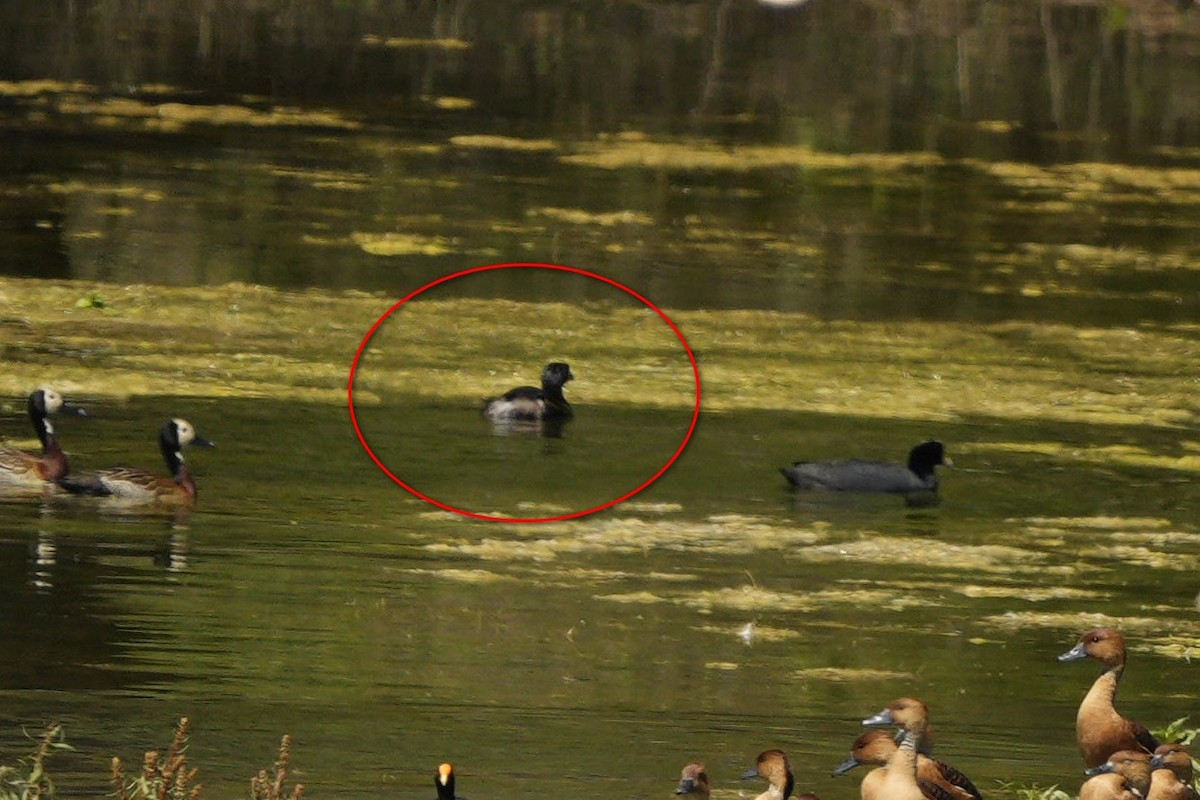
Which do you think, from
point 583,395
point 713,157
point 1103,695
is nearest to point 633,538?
point 583,395

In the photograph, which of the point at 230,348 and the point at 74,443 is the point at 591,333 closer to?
the point at 230,348

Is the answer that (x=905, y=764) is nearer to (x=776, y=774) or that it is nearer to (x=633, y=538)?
(x=776, y=774)

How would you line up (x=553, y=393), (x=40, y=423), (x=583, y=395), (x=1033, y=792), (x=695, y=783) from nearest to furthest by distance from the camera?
(x=695, y=783) < (x=1033, y=792) < (x=40, y=423) < (x=553, y=393) < (x=583, y=395)

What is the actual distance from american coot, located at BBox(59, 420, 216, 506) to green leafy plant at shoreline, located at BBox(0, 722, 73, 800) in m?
3.18

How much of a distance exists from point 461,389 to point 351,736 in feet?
15.8

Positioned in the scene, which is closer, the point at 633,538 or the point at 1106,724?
the point at 1106,724

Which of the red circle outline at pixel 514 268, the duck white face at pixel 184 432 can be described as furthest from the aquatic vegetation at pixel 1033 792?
the duck white face at pixel 184 432

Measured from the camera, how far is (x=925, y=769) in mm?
6332

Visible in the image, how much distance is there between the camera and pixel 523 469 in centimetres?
1100

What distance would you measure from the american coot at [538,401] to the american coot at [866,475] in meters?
1.16

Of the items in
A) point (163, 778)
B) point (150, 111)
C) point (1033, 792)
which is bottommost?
point (1033, 792)

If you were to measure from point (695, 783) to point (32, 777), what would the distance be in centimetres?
181

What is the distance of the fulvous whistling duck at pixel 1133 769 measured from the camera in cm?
629

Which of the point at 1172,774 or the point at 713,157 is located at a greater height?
Answer: the point at 713,157
